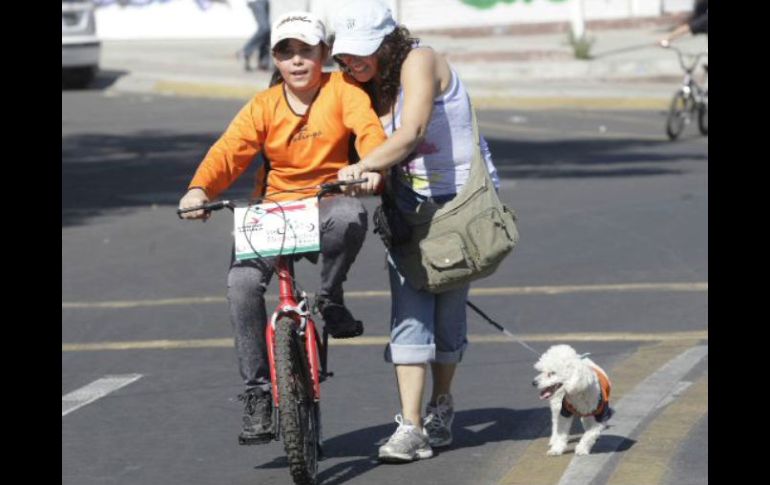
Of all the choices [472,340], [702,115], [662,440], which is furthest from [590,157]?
[662,440]

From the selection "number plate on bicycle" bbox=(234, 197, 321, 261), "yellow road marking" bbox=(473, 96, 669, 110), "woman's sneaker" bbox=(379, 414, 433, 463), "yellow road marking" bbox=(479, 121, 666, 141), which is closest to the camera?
"number plate on bicycle" bbox=(234, 197, 321, 261)

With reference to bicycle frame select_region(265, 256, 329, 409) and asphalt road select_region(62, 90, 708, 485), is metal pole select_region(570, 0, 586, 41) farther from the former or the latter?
bicycle frame select_region(265, 256, 329, 409)

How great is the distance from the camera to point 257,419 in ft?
24.1

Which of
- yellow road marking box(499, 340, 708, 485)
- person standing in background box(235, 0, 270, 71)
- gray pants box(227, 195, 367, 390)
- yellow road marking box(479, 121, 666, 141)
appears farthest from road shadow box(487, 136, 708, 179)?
gray pants box(227, 195, 367, 390)

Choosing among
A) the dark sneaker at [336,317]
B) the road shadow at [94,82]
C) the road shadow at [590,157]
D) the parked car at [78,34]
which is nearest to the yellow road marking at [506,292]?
the dark sneaker at [336,317]

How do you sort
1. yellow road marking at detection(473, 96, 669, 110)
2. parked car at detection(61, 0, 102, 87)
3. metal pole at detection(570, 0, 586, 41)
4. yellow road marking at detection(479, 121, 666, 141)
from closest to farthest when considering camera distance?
1. yellow road marking at detection(479, 121, 666, 141)
2. yellow road marking at detection(473, 96, 669, 110)
3. parked car at detection(61, 0, 102, 87)
4. metal pole at detection(570, 0, 586, 41)

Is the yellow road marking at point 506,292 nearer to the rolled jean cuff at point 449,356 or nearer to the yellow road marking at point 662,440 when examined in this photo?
the yellow road marking at point 662,440

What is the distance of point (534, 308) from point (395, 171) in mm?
4016

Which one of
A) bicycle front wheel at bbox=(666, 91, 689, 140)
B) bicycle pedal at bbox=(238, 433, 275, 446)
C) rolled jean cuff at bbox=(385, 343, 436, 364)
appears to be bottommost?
bicycle front wheel at bbox=(666, 91, 689, 140)

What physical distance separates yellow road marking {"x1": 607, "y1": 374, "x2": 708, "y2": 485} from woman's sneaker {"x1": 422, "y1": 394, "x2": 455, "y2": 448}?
2.60 ft

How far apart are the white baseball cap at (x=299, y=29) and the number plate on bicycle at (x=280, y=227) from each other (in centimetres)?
65

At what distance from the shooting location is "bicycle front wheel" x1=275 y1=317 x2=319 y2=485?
688 cm

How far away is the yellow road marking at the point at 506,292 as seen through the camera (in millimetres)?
11967
